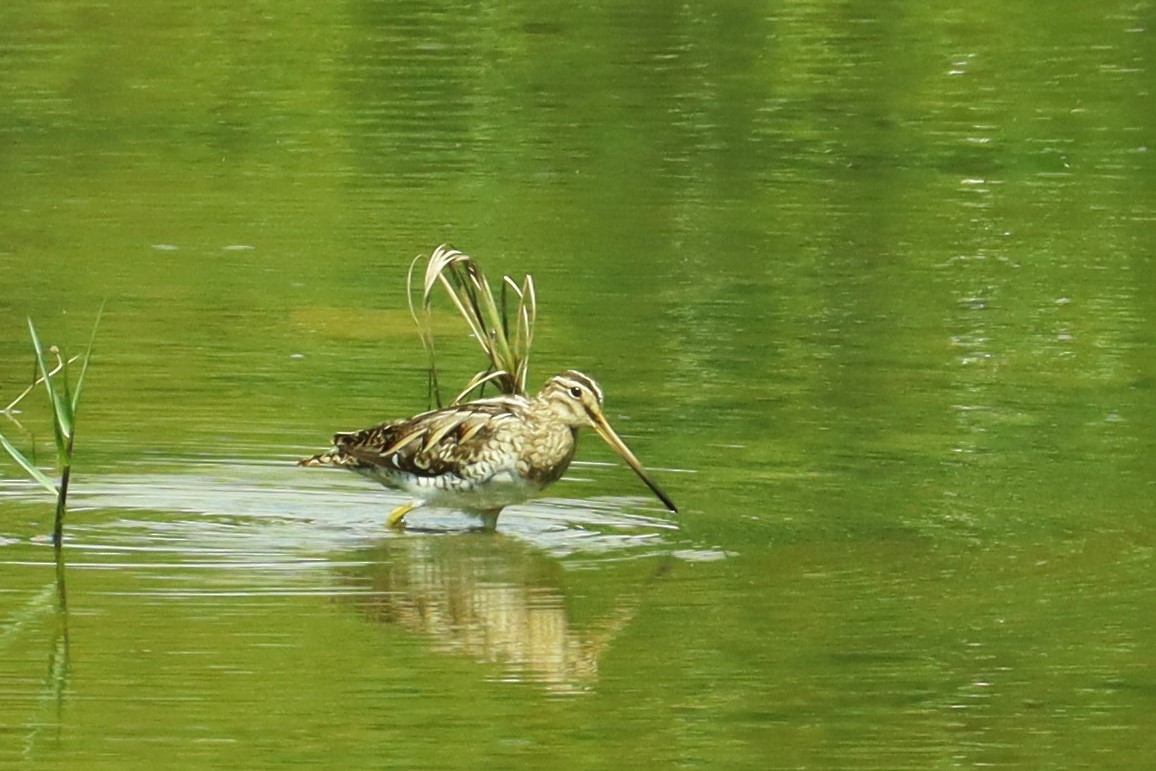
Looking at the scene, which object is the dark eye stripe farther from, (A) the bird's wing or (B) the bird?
(A) the bird's wing

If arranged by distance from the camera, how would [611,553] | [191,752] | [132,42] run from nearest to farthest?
1. [191,752]
2. [611,553]
3. [132,42]

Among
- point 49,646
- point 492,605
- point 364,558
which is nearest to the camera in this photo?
point 49,646

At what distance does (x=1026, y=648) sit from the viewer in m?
9.67

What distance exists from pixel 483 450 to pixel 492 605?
1.23 meters

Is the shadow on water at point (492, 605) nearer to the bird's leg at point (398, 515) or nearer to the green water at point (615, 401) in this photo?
the green water at point (615, 401)

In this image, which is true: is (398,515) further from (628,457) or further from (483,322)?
(483,322)

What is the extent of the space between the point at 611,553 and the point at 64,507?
6.53ft

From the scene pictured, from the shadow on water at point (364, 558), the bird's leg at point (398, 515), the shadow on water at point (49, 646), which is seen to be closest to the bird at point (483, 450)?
the bird's leg at point (398, 515)

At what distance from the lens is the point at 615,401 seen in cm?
1355

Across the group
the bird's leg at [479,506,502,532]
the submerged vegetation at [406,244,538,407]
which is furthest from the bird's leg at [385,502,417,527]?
the submerged vegetation at [406,244,538,407]

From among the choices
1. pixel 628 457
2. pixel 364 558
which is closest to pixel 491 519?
pixel 628 457

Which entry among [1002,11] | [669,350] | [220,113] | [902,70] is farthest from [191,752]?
[1002,11]

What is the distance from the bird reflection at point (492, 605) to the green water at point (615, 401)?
0.02 metres

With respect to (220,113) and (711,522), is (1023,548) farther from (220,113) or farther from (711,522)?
(220,113)
